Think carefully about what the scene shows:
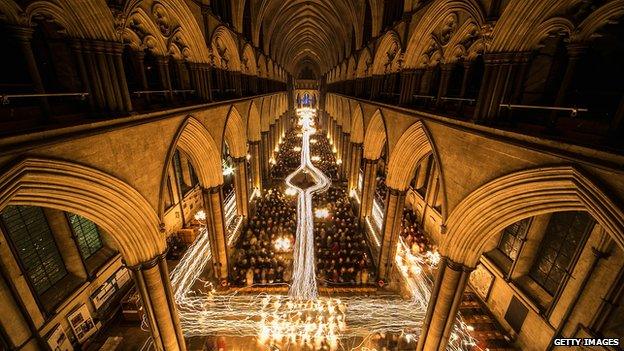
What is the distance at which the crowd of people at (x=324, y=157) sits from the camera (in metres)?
23.2

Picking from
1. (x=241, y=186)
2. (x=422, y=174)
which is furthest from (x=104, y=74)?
(x=422, y=174)

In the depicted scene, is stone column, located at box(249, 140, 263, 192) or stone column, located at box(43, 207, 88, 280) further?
stone column, located at box(249, 140, 263, 192)

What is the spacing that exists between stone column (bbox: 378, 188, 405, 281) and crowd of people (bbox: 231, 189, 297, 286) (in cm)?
399

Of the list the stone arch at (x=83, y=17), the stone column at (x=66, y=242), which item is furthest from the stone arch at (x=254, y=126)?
the stone arch at (x=83, y=17)

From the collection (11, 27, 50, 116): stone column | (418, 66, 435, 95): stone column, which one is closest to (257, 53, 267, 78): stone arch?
(418, 66, 435, 95): stone column

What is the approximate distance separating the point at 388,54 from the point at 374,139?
3.99 metres

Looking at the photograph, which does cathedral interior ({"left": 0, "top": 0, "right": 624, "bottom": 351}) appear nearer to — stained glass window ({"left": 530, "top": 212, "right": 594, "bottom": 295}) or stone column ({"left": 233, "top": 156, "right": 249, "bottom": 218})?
stained glass window ({"left": 530, "top": 212, "right": 594, "bottom": 295})

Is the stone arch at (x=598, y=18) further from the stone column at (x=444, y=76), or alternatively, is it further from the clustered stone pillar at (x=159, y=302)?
the clustered stone pillar at (x=159, y=302)

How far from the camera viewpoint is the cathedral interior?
4102mm

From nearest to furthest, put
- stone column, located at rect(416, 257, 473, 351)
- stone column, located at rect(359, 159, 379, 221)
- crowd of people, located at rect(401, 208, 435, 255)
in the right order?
stone column, located at rect(416, 257, 473, 351) → crowd of people, located at rect(401, 208, 435, 255) → stone column, located at rect(359, 159, 379, 221)

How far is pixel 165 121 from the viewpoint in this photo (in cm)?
653

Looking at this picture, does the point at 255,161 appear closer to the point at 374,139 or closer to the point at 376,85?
the point at 374,139

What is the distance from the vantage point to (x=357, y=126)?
54.3ft

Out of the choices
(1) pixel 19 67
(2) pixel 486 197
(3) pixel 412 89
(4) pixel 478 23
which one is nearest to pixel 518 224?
(2) pixel 486 197
